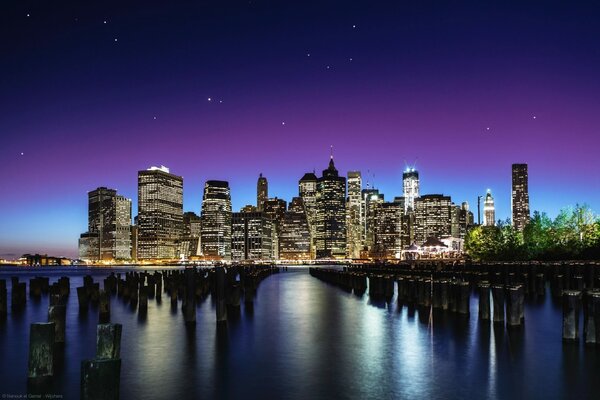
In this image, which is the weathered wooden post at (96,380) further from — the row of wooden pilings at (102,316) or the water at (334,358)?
the water at (334,358)

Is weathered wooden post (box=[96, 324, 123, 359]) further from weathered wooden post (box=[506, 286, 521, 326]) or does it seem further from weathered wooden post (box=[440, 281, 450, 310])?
weathered wooden post (box=[440, 281, 450, 310])

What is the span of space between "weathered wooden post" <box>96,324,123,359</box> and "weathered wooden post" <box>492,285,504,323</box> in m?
13.8

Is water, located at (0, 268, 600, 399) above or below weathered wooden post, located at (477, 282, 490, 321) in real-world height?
below

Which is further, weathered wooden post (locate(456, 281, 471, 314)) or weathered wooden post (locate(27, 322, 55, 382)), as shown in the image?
weathered wooden post (locate(456, 281, 471, 314))

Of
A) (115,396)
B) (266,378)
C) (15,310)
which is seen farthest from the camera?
(15,310)

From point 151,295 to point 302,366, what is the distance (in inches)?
1165

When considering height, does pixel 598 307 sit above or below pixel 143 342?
above

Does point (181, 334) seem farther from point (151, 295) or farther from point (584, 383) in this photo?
point (151, 295)

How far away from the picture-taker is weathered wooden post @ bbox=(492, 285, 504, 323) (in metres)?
20.6

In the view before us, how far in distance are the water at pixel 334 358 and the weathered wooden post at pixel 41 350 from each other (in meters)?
0.44

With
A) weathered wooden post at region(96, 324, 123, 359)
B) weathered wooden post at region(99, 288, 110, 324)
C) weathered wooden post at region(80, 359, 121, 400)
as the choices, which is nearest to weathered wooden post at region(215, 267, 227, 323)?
weathered wooden post at region(99, 288, 110, 324)

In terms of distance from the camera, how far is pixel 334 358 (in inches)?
671

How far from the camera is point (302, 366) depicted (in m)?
16.0

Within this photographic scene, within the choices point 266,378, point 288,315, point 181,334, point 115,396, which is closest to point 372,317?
point 288,315
